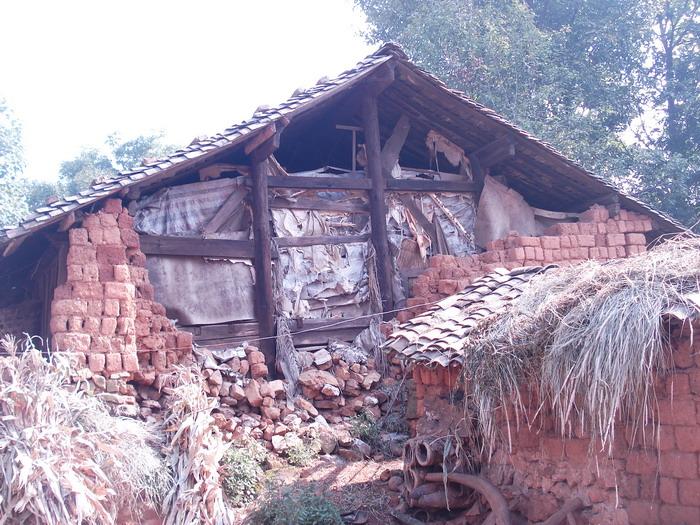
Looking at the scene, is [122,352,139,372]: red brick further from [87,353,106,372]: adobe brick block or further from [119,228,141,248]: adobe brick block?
[119,228,141,248]: adobe brick block

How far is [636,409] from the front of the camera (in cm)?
476

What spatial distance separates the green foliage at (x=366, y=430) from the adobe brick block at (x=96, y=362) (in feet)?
11.1

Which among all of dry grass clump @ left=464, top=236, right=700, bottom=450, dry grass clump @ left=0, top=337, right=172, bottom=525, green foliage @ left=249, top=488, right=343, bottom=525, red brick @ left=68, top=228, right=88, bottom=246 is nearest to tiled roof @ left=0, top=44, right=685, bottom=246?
red brick @ left=68, top=228, right=88, bottom=246

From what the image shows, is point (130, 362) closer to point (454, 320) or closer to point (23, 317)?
point (23, 317)

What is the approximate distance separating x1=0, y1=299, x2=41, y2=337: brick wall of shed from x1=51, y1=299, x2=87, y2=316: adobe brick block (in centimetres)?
306

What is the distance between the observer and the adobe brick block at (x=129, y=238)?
25.9 ft

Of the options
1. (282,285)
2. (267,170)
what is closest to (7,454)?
(282,285)

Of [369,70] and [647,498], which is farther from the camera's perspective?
[369,70]

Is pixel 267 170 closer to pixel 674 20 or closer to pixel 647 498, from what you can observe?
pixel 647 498

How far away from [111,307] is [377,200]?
465cm

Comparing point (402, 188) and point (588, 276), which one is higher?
point (402, 188)

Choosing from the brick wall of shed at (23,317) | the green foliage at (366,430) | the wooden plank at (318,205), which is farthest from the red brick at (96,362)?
the wooden plank at (318,205)

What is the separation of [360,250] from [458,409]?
4.49 m

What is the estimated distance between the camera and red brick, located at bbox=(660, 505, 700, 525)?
453cm
